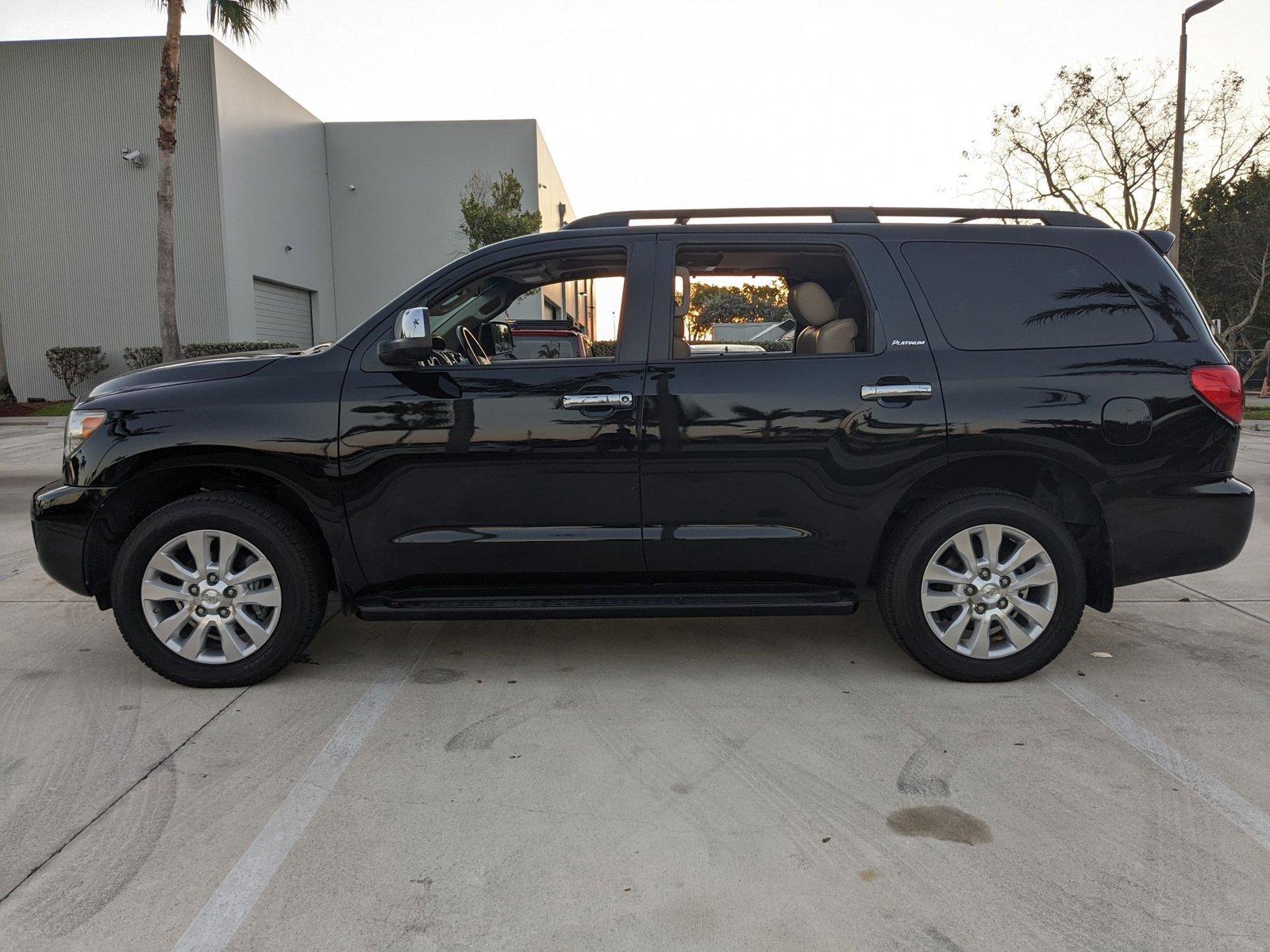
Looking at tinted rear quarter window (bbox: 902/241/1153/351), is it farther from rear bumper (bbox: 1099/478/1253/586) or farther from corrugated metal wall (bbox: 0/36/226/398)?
corrugated metal wall (bbox: 0/36/226/398)

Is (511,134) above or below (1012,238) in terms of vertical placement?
above

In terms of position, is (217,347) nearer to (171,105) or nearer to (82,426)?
(171,105)

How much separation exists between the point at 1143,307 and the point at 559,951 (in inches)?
134

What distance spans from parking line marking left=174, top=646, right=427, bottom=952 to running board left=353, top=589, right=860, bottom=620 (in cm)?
37

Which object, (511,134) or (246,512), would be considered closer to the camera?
(246,512)

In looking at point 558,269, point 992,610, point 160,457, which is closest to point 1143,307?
point 992,610

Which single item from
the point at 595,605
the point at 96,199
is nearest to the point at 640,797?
the point at 595,605

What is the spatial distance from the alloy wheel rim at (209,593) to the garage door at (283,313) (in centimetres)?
2332

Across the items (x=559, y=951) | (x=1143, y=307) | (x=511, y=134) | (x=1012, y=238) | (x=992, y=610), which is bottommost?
(x=559, y=951)

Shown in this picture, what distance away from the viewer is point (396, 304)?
4.06 meters

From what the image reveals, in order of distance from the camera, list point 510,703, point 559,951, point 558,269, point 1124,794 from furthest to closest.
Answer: point 558,269 < point 510,703 < point 1124,794 < point 559,951

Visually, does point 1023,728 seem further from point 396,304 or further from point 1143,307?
point 396,304

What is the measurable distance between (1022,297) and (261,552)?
10.8ft

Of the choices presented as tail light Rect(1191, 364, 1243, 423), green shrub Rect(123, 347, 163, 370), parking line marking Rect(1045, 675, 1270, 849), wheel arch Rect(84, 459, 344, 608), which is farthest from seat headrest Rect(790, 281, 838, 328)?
green shrub Rect(123, 347, 163, 370)
